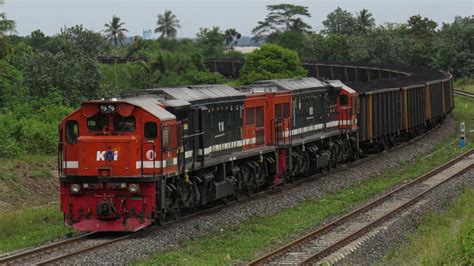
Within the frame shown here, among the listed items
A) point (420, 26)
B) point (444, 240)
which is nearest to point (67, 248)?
point (444, 240)

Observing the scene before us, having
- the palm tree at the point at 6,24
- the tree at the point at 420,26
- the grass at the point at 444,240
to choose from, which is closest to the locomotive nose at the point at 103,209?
the grass at the point at 444,240

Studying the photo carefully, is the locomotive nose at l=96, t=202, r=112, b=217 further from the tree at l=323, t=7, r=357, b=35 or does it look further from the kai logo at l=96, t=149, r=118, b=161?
the tree at l=323, t=7, r=357, b=35

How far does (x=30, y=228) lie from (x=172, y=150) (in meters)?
Answer: 3.88

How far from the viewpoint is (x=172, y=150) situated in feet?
60.3

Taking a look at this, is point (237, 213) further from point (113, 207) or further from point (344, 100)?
point (344, 100)

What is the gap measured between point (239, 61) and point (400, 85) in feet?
123

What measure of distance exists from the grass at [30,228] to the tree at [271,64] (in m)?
47.2

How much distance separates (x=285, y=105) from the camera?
88.1 feet

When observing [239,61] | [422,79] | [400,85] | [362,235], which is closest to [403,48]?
[239,61]

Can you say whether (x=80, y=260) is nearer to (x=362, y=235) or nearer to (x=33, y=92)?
(x=362, y=235)

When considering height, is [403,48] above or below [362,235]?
above

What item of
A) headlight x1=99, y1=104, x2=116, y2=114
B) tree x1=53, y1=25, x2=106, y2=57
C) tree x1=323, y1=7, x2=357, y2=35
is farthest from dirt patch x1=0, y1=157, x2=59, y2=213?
tree x1=323, y1=7, x2=357, y2=35

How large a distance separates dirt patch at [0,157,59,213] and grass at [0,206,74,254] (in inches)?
79.6

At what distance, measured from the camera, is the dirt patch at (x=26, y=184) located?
23.4m
